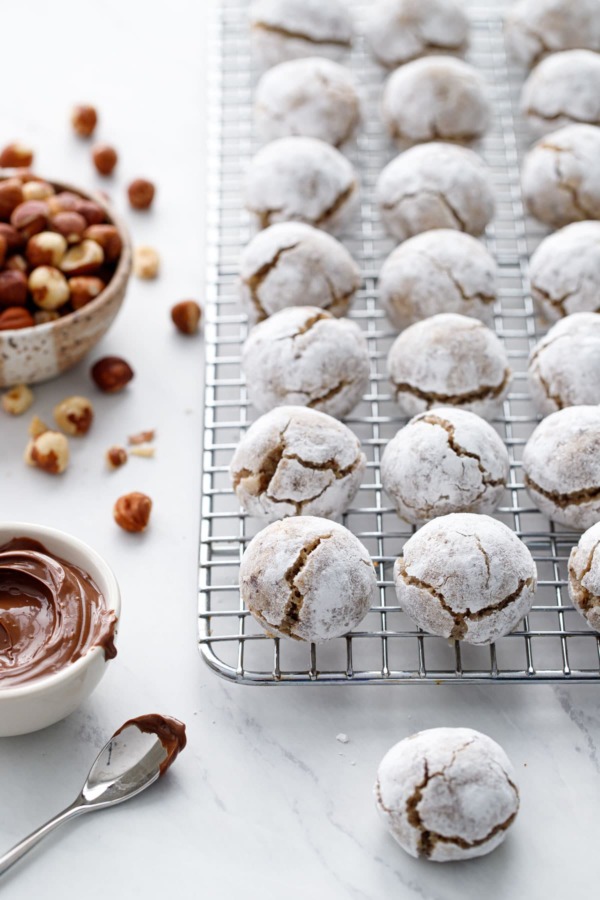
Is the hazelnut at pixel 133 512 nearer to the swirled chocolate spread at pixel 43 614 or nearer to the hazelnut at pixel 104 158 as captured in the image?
the swirled chocolate spread at pixel 43 614

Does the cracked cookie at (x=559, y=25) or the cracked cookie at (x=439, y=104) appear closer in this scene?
the cracked cookie at (x=439, y=104)

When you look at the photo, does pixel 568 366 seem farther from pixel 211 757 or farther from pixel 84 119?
pixel 84 119

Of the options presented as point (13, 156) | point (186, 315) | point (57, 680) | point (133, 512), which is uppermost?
point (13, 156)

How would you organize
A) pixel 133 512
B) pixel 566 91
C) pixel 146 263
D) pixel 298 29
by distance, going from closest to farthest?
pixel 133 512 < pixel 146 263 < pixel 566 91 < pixel 298 29

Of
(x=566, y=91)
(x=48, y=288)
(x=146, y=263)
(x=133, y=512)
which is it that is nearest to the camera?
(x=133, y=512)

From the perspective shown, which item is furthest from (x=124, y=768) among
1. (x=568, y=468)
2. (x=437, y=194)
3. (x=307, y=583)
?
(x=437, y=194)

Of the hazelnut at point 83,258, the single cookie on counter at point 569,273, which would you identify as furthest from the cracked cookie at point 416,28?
the hazelnut at point 83,258

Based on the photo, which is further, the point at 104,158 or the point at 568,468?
the point at 104,158

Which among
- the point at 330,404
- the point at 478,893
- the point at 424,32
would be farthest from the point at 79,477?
the point at 424,32
